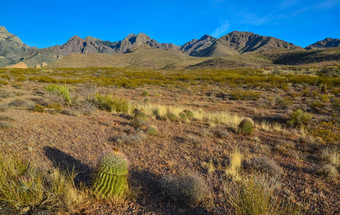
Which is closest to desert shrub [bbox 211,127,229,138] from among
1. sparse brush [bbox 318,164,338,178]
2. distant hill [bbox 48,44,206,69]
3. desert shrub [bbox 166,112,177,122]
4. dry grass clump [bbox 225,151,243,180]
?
dry grass clump [bbox 225,151,243,180]

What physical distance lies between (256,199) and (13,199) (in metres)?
3.31

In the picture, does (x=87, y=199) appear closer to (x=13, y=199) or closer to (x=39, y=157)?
(x=13, y=199)

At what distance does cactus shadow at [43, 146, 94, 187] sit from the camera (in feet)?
12.1

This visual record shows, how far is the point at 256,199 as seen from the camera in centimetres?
234

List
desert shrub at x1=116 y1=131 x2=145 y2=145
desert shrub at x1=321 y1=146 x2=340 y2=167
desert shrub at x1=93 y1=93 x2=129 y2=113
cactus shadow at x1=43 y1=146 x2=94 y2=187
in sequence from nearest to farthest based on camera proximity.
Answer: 1. cactus shadow at x1=43 y1=146 x2=94 y2=187
2. desert shrub at x1=321 y1=146 x2=340 y2=167
3. desert shrub at x1=116 y1=131 x2=145 y2=145
4. desert shrub at x1=93 y1=93 x2=129 y2=113

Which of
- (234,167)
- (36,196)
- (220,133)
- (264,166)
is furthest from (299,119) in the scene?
(36,196)

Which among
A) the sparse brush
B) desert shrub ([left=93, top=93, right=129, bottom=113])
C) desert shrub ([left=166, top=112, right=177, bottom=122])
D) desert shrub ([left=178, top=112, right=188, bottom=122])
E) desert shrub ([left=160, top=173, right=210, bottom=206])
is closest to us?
desert shrub ([left=160, top=173, right=210, bottom=206])

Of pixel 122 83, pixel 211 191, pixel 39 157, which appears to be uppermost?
pixel 122 83

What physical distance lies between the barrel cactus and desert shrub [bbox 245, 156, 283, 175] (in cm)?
304

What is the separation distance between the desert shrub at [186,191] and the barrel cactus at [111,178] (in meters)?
0.79

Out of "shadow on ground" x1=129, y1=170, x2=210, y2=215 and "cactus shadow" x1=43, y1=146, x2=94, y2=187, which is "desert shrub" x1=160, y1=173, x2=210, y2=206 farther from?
"cactus shadow" x1=43, y1=146, x2=94, y2=187

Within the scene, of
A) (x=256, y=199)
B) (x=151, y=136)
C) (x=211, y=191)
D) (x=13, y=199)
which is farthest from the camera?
(x=151, y=136)

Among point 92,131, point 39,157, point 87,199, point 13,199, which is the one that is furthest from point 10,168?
point 92,131

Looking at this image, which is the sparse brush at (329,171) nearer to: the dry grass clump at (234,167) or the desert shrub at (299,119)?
the dry grass clump at (234,167)
